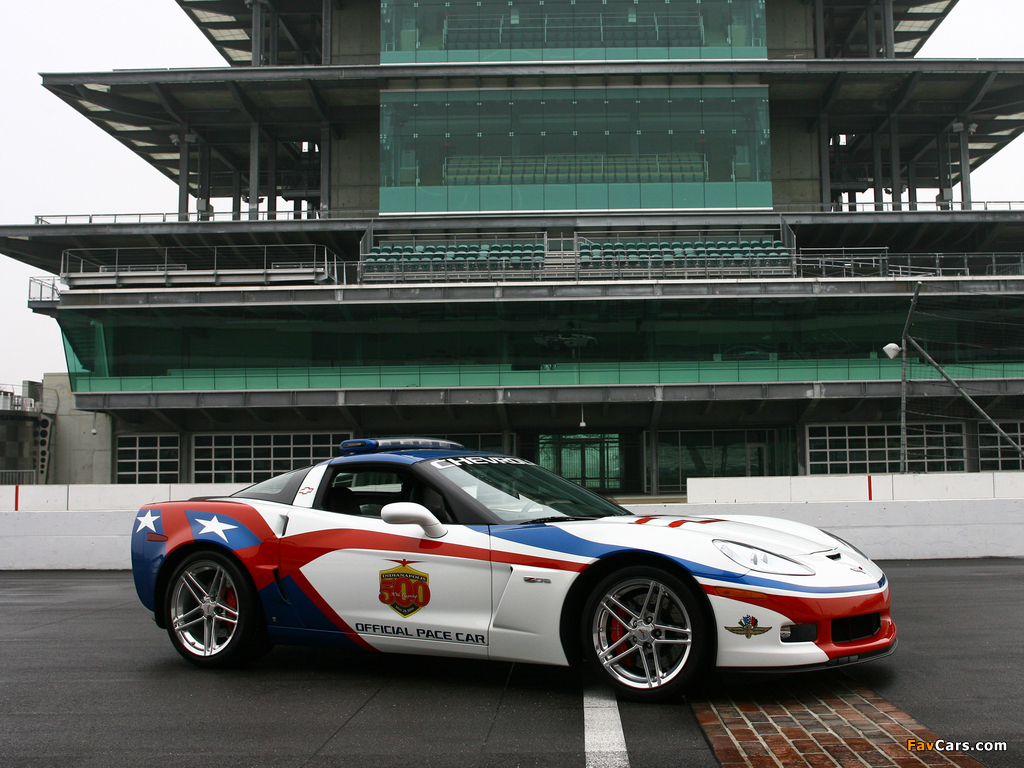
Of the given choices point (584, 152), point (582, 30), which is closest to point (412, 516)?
point (584, 152)

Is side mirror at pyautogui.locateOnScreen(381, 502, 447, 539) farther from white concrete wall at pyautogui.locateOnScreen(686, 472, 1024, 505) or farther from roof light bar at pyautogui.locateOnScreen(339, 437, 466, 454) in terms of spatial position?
white concrete wall at pyautogui.locateOnScreen(686, 472, 1024, 505)

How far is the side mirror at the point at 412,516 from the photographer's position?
4.89 metres

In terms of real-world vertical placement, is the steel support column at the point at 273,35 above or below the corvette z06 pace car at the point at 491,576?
above

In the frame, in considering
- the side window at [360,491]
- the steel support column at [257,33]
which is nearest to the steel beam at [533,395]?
the steel support column at [257,33]

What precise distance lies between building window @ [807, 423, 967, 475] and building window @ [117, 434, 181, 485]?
24.8 m

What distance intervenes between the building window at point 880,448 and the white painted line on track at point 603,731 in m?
28.8

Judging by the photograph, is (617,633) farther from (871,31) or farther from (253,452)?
(871,31)

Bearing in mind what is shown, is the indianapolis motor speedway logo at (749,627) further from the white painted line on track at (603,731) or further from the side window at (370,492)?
the side window at (370,492)

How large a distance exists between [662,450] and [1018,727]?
28.6 m

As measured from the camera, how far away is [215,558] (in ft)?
19.0

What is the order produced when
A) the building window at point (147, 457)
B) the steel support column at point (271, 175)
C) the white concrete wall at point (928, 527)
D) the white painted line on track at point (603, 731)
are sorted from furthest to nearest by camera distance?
the steel support column at point (271, 175) < the building window at point (147, 457) < the white concrete wall at point (928, 527) < the white painted line on track at point (603, 731)

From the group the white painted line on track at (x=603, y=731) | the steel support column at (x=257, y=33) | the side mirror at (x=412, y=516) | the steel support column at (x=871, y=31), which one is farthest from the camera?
the steel support column at (x=871, y=31)

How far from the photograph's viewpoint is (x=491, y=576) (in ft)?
16.0

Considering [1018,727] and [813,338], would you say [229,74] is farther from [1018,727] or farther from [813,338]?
[1018,727]
